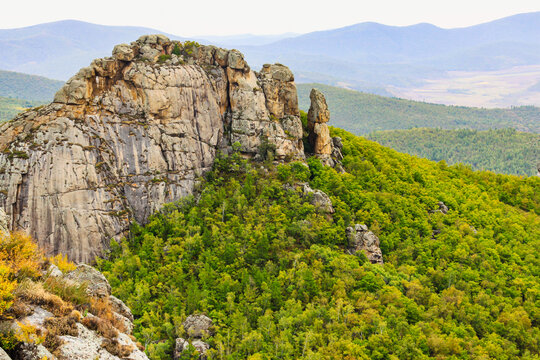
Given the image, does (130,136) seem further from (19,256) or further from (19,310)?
(19,310)

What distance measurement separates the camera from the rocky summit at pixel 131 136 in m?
48.2

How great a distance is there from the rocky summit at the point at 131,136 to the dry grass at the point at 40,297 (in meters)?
37.6

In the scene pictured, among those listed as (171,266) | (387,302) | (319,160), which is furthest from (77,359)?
(319,160)

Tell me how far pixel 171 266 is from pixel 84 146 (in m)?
22.0

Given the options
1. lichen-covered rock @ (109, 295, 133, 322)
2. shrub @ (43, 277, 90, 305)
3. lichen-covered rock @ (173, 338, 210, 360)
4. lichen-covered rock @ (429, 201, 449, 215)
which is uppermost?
shrub @ (43, 277, 90, 305)

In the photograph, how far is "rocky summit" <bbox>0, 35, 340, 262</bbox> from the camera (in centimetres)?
4822

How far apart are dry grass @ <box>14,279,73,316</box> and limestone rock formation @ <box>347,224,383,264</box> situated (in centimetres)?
4271

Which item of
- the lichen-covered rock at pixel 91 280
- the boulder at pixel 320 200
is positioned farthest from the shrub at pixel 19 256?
the boulder at pixel 320 200

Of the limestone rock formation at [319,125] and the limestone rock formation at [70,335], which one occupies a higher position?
the limestone rock formation at [319,125]

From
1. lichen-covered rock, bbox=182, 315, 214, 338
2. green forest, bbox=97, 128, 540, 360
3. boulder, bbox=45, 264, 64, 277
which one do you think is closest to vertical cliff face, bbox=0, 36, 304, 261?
green forest, bbox=97, 128, 540, 360

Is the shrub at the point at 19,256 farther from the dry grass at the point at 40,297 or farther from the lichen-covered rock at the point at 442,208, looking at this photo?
the lichen-covered rock at the point at 442,208

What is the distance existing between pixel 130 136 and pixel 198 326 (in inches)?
1237

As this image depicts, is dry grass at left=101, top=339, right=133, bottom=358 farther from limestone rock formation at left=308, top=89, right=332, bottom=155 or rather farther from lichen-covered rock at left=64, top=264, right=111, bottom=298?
limestone rock formation at left=308, top=89, right=332, bottom=155

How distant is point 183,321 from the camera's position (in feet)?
136
